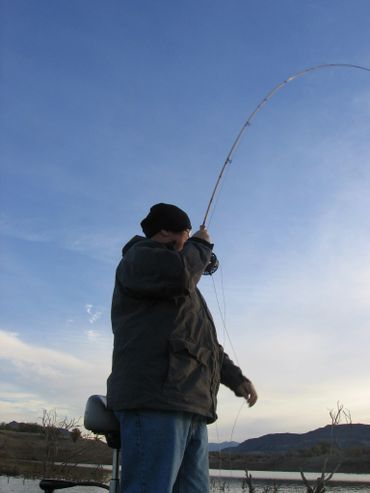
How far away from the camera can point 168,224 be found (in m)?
3.28

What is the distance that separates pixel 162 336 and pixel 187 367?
8.0 inches

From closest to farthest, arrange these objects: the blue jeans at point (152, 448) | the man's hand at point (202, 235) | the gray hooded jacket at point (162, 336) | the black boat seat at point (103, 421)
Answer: the blue jeans at point (152, 448), the gray hooded jacket at point (162, 336), the black boat seat at point (103, 421), the man's hand at point (202, 235)

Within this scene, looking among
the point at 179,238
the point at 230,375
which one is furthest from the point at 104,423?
the point at 179,238

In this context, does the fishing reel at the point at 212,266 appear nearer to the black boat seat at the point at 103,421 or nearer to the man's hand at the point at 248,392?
the man's hand at the point at 248,392

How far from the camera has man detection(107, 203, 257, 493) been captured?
2.60m

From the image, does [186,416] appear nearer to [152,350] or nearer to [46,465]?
[152,350]

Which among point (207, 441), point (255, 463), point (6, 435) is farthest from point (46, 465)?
point (255, 463)

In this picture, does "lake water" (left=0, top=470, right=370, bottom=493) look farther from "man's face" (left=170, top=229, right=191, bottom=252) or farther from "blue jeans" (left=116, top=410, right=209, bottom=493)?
"blue jeans" (left=116, top=410, right=209, bottom=493)

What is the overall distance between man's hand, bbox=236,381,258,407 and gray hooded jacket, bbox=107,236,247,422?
49 centimetres

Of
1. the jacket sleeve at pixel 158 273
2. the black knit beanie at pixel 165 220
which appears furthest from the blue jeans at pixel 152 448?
the black knit beanie at pixel 165 220

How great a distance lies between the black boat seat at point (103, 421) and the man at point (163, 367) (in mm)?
147

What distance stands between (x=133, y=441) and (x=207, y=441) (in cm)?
57

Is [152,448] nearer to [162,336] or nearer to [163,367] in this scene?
[163,367]

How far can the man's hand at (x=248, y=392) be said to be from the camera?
348 centimetres
